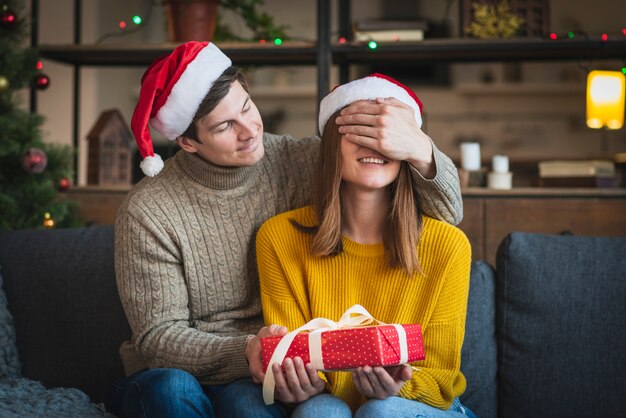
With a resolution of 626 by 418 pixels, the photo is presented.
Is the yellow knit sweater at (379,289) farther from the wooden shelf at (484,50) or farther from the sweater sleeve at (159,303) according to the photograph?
the wooden shelf at (484,50)

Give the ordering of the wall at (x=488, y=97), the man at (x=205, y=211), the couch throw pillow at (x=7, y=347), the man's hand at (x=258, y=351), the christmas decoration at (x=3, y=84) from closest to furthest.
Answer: the man's hand at (x=258, y=351)
the man at (x=205, y=211)
the couch throw pillow at (x=7, y=347)
the christmas decoration at (x=3, y=84)
the wall at (x=488, y=97)

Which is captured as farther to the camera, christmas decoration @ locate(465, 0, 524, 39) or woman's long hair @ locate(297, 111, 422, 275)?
christmas decoration @ locate(465, 0, 524, 39)

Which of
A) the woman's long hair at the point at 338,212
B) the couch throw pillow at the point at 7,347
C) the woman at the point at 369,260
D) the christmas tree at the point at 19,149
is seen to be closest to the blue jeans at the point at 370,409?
the woman at the point at 369,260

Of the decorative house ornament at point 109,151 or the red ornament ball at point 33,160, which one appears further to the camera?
the decorative house ornament at point 109,151

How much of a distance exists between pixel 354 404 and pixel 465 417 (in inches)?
8.6

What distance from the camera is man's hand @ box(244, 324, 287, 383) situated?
1.45 meters

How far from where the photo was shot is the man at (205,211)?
1.59 meters

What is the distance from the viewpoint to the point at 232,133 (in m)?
1.68

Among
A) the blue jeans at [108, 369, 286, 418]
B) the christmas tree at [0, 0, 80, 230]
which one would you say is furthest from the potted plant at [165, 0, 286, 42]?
the blue jeans at [108, 369, 286, 418]

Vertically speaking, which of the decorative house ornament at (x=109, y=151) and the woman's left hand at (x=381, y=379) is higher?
the decorative house ornament at (x=109, y=151)

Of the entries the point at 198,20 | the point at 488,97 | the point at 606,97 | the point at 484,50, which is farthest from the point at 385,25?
the point at 488,97

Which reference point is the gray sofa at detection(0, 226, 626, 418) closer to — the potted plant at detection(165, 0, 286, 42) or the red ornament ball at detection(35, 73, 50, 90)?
the red ornament ball at detection(35, 73, 50, 90)

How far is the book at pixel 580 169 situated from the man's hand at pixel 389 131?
172 cm

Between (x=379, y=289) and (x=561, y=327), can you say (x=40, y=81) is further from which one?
(x=561, y=327)
